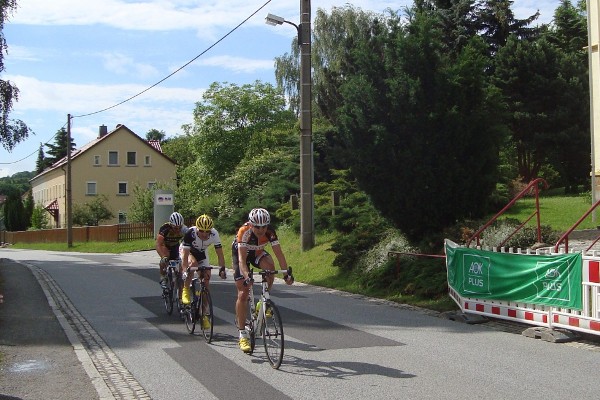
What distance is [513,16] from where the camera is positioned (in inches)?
1542

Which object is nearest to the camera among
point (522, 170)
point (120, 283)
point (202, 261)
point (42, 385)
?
point (42, 385)

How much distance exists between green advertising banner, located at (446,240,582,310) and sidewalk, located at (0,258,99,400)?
6.35m

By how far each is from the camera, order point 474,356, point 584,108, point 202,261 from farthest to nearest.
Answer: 1. point 584,108
2. point 202,261
3. point 474,356

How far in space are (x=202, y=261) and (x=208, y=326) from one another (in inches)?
45.2

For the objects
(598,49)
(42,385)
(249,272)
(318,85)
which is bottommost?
(42,385)

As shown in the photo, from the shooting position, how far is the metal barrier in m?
9.34

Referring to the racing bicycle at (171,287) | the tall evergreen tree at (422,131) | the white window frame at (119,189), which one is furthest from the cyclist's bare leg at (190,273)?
the white window frame at (119,189)

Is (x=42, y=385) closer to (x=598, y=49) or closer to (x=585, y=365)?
(x=585, y=365)

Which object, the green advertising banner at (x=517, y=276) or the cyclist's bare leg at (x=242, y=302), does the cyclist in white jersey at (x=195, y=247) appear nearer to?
the cyclist's bare leg at (x=242, y=302)

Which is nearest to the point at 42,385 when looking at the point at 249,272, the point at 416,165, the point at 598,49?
the point at 249,272

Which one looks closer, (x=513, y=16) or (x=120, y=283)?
(x=120, y=283)

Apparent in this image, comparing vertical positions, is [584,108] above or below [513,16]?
below

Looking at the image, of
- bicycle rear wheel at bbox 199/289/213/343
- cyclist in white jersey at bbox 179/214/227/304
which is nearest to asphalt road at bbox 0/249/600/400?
bicycle rear wheel at bbox 199/289/213/343

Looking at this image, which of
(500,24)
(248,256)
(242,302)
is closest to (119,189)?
(500,24)
